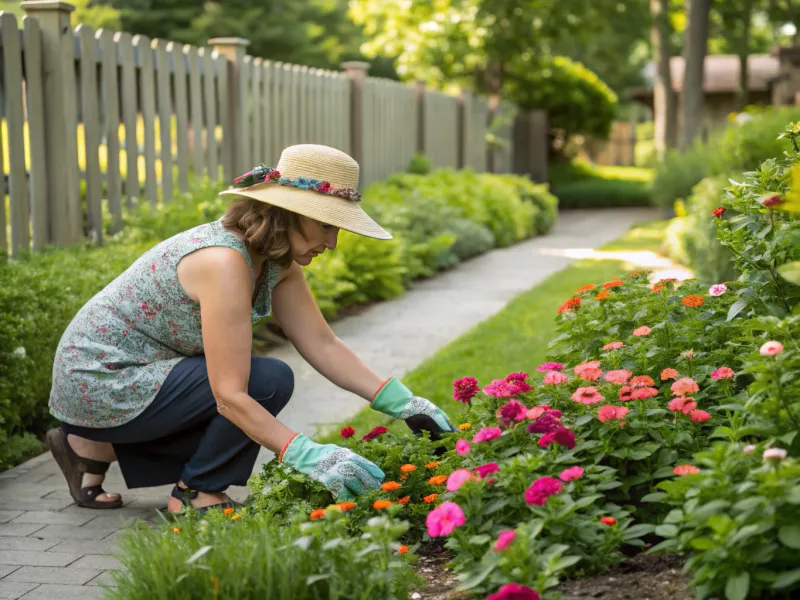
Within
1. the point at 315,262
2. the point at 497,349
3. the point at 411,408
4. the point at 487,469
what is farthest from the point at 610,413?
the point at 315,262

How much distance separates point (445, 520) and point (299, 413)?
2715 mm

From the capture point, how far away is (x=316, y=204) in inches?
128

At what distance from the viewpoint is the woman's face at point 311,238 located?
3326mm

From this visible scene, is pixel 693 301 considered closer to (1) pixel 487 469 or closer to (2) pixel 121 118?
(1) pixel 487 469

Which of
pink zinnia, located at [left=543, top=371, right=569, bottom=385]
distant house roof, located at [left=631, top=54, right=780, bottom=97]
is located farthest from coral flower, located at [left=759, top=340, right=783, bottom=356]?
distant house roof, located at [left=631, top=54, right=780, bottom=97]

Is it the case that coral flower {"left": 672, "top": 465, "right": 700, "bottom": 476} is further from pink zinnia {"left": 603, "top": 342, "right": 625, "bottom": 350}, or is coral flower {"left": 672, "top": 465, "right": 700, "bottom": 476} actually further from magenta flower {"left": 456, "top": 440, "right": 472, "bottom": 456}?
pink zinnia {"left": 603, "top": 342, "right": 625, "bottom": 350}

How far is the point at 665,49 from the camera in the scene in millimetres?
21688

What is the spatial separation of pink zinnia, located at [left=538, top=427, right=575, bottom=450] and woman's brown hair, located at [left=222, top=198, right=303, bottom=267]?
3.79ft

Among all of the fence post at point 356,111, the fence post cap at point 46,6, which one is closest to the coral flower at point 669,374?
the fence post cap at point 46,6

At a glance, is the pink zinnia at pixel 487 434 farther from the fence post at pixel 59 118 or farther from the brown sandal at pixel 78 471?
the fence post at pixel 59 118

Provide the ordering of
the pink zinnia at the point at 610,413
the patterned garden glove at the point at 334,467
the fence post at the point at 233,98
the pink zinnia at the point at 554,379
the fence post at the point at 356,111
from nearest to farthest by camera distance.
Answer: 1. the pink zinnia at the point at 610,413
2. the pink zinnia at the point at 554,379
3. the patterned garden glove at the point at 334,467
4. the fence post at the point at 233,98
5. the fence post at the point at 356,111

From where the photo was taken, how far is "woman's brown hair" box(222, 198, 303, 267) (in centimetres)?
330

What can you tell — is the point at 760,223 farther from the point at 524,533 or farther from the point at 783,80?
→ the point at 783,80

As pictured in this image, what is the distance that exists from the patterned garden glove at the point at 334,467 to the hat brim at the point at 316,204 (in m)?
0.67
